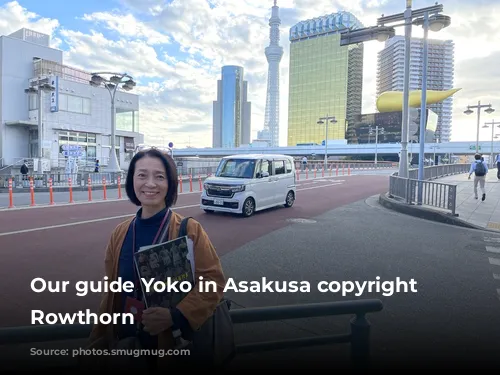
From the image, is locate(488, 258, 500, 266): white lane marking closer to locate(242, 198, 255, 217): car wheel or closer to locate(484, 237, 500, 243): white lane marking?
locate(484, 237, 500, 243): white lane marking

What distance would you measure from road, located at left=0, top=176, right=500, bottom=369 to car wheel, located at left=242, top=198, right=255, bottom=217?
422 millimetres

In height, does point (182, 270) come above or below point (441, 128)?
below

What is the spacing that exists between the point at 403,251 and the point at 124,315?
6877 millimetres

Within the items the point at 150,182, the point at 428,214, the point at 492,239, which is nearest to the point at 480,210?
the point at 428,214

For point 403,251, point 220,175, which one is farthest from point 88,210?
point 403,251

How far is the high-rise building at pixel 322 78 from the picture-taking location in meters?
121

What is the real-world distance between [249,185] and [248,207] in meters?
0.71

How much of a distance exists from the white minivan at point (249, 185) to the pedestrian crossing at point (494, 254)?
6531 mm

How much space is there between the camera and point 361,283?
569cm

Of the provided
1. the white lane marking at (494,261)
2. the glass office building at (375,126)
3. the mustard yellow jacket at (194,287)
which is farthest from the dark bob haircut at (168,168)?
the glass office building at (375,126)

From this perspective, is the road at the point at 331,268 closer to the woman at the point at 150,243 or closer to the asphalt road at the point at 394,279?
the asphalt road at the point at 394,279

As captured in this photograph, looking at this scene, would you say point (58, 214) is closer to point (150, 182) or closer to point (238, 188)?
point (238, 188)

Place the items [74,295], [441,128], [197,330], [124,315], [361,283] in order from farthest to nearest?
[441,128] → [361,283] → [74,295] → [124,315] → [197,330]

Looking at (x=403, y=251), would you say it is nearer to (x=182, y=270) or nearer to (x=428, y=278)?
(x=428, y=278)
